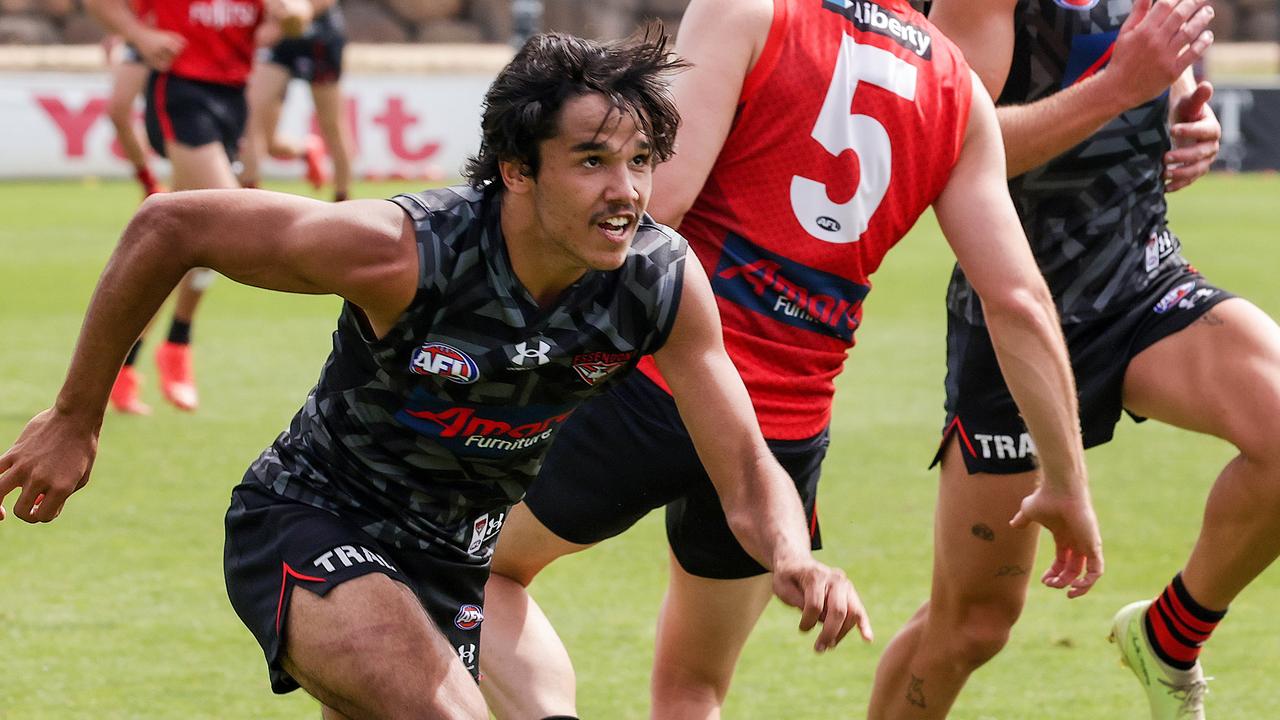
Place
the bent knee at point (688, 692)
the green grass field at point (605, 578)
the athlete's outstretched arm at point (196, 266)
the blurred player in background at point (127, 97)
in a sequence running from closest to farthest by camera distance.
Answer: the athlete's outstretched arm at point (196, 266) < the bent knee at point (688, 692) < the green grass field at point (605, 578) < the blurred player in background at point (127, 97)

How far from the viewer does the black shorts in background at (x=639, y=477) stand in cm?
403

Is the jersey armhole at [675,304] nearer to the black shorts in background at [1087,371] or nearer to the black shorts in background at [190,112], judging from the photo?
the black shorts in background at [1087,371]

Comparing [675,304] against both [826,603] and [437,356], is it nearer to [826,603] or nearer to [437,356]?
[437,356]

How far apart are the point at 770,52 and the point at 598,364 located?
790 millimetres

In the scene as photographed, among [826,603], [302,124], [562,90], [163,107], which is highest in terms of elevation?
[562,90]

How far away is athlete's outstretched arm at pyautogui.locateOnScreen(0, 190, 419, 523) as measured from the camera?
10.4ft

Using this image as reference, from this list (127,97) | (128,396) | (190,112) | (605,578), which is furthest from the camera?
(127,97)

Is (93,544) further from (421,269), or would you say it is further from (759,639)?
(421,269)

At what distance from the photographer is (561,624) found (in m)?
5.80

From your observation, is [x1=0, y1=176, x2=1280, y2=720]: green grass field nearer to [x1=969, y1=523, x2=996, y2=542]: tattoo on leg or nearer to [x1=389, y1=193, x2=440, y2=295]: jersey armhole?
[x1=969, y1=523, x2=996, y2=542]: tattoo on leg

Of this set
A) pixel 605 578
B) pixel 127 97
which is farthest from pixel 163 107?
pixel 605 578

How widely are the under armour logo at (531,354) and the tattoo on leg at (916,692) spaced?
1745 millimetres

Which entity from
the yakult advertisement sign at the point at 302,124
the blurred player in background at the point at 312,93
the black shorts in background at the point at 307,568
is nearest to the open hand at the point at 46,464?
Result: the black shorts in background at the point at 307,568

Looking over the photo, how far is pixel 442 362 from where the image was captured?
131 inches
